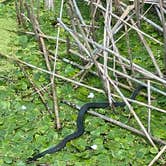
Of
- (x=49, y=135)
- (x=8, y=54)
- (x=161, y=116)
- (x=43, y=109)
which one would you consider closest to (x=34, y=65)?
(x=8, y=54)

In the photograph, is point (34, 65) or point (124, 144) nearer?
point (124, 144)

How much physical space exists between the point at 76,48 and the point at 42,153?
1024 millimetres

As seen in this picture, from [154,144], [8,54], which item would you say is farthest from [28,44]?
[154,144]

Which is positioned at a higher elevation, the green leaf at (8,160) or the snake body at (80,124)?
the snake body at (80,124)

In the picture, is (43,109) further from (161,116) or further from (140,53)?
(140,53)

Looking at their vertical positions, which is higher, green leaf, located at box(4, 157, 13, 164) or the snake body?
the snake body

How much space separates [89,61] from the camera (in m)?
2.96

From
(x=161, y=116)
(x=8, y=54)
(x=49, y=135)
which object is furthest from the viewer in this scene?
(x=8, y=54)

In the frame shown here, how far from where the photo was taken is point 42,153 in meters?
2.40

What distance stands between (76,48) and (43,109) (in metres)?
0.66

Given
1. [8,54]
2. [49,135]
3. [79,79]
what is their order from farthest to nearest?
1. [8,54]
2. [79,79]
3. [49,135]

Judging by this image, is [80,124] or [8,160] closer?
[8,160]

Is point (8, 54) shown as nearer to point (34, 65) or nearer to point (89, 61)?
point (34, 65)

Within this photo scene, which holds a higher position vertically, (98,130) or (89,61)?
(89,61)
